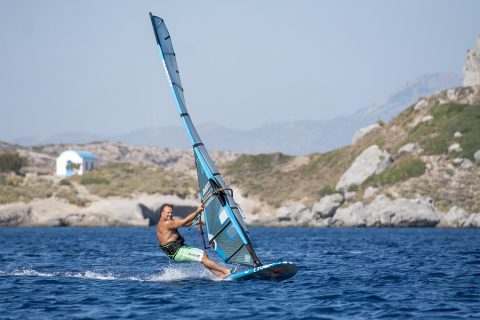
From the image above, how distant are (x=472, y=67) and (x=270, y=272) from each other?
98.9m

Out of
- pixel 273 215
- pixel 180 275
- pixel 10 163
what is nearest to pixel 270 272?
pixel 180 275

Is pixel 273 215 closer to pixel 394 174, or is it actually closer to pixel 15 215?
pixel 394 174

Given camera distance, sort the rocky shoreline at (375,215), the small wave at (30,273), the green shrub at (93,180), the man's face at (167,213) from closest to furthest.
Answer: the man's face at (167,213) < the small wave at (30,273) < the rocky shoreline at (375,215) < the green shrub at (93,180)

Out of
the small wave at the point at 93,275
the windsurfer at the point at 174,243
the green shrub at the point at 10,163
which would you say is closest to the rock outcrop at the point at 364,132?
the green shrub at the point at 10,163


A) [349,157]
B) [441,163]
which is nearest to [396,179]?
[441,163]

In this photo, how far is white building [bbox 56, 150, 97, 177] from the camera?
415ft

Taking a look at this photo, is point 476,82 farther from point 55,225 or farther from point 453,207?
point 55,225

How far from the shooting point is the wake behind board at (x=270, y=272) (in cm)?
2484

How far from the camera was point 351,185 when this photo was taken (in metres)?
99.9

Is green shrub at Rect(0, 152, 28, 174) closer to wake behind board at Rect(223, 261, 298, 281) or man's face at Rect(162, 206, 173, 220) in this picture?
man's face at Rect(162, 206, 173, 220)

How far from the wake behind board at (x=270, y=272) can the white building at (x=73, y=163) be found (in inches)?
4068

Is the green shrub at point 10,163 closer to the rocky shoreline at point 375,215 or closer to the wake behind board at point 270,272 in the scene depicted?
the rocky shoreline at point 375,215

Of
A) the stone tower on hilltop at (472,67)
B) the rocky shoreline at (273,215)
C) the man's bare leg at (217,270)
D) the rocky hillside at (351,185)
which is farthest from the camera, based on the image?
the stone tower on hilltop at (472,67)

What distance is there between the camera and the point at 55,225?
91.6 metres
